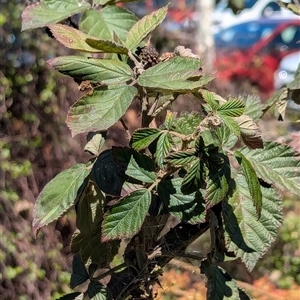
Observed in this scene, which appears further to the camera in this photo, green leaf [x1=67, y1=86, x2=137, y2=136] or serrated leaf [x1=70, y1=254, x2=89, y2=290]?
serrated leaf [x1=70, y1=254, x2=89, y2=290]

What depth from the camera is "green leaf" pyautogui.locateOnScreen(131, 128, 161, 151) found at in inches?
31.8

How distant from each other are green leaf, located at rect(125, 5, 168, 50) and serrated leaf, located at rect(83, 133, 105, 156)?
0.51 ft

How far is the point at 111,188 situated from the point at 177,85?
0.18 m

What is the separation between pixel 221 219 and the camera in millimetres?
904

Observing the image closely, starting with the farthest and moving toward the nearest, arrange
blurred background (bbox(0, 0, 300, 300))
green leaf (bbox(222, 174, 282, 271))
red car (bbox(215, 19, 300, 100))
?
red car (bbox(215, 19, 300, 100)) < blurred background (bbox(0, 0, 300, 300)) < green leaf (bbox(222, 174, 282, 271))

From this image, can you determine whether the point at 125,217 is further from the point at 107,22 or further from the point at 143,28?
the point at 107,22

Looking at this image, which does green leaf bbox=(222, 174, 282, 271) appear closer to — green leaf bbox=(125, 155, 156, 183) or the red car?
green leaf bbox=(125, 155, 156, 183)

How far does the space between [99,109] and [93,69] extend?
0.06 metres

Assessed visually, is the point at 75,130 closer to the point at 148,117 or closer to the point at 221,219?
the point at 148,117

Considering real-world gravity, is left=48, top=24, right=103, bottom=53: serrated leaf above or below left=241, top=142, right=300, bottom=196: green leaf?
above

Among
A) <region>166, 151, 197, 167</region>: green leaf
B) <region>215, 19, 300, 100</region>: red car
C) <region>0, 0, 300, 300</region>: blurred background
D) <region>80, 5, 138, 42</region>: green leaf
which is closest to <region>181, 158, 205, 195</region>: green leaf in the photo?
<region>166, 151, 197, 167</region>: green leaf

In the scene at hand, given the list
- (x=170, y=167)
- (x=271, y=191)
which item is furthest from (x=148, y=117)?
(x=271, y=191)

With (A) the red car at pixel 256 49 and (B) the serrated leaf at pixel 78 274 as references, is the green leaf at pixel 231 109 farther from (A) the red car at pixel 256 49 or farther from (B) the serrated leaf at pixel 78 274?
(A) the red car at pixel 256 49

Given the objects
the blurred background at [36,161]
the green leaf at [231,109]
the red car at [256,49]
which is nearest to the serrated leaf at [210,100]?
the green leaf at [231,109]
